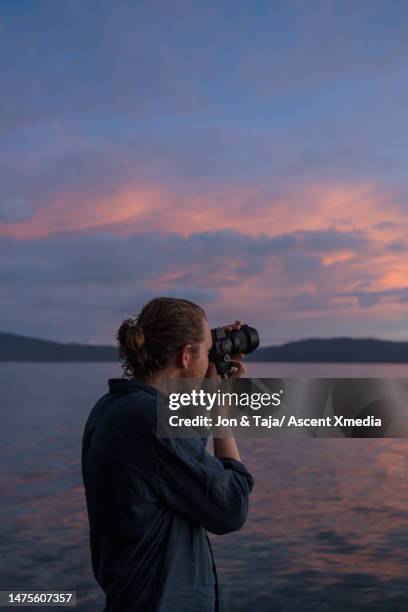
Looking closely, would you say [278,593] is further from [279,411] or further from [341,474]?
[341,474]

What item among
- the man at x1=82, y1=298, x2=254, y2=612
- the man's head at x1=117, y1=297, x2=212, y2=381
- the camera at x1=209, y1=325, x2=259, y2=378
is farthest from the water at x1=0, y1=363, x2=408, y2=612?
the man's head at x1=117, y1=297, x2=212, y2=381

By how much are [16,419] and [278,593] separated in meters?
30.5

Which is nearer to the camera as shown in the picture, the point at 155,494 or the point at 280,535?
the point at 155,494

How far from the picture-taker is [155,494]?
2232 millimetres

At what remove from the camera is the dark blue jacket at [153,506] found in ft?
7.22

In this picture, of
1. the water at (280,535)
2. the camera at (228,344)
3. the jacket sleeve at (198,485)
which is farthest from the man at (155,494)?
the water at (280,535)

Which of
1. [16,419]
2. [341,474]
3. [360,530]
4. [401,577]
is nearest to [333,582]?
[401,577]

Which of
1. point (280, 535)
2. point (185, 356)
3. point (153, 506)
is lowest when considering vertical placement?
point (280, 535)

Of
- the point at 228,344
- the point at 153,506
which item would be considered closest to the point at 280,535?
the point at 228,344

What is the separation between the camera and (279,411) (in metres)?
2.96

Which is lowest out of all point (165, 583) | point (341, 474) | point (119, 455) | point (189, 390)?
point (341, 474)

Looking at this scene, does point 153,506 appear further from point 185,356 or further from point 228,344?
point 228,344

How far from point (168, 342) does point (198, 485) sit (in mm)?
462

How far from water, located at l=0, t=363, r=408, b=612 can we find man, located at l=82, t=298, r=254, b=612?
719 cm
